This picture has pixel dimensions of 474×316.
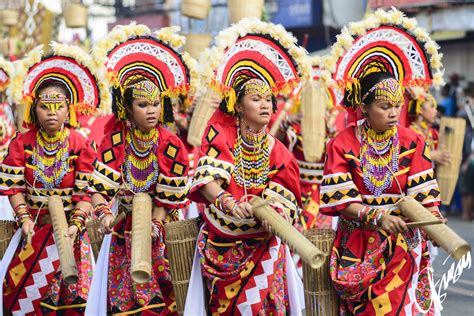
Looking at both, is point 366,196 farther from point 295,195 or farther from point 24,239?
point 24,239

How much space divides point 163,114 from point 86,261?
4.54ft

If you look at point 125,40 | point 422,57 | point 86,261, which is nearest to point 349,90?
point 422,57

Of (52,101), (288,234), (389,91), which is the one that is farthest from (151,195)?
(389,91)

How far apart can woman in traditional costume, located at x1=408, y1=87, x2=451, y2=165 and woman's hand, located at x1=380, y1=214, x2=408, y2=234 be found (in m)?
3.86

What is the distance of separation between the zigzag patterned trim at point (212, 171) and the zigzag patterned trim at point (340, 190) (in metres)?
0.61

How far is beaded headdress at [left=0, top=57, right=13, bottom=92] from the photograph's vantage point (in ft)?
31.5

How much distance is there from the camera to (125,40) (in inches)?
264

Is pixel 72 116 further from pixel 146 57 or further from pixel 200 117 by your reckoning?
pixel 200 117

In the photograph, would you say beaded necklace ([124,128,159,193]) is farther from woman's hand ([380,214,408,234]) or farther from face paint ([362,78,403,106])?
woman's hand ([380,214,408,234])

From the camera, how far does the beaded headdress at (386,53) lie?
19.7 ft

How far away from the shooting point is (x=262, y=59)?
20.4 feet

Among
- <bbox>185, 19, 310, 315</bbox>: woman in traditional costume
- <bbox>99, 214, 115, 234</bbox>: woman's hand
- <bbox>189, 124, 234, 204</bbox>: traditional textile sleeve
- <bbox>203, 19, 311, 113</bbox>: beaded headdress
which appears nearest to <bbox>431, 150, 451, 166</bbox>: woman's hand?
<bbox>203, 19, 311, 113</bbox>: beaded headdress

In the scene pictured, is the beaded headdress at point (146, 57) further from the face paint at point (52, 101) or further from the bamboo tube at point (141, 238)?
the bamboo tube at point (141, 238)

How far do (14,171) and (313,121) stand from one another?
405cm
